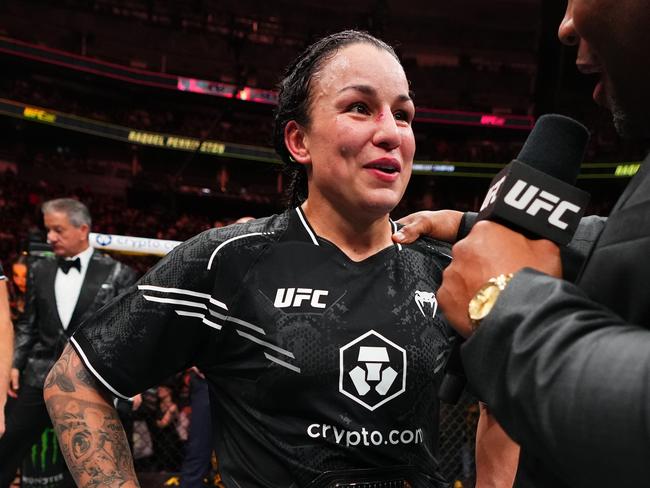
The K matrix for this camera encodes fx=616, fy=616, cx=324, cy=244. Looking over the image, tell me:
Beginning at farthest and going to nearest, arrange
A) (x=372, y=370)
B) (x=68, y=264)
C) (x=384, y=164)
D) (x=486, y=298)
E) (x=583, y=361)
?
(x=68, y=264), (x=384, y=164), (x=372, y=370), (x=486, y=298), (x=583, y=361)

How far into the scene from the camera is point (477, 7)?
69.5 ft

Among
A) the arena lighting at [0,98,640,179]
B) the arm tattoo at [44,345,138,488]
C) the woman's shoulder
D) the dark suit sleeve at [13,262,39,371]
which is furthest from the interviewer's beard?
the arena lighting at [0,98,640,179]

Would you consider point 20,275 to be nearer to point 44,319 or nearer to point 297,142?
point 44,319

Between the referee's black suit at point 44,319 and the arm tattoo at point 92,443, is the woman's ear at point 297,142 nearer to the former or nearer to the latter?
the arm tattoo at point 92,443

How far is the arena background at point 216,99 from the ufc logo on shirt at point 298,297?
14.5 meters

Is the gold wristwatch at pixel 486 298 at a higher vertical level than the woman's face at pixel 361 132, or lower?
lower

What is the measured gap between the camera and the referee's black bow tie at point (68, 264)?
153 inches

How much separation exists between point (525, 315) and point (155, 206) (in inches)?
729

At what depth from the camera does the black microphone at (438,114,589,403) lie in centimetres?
69

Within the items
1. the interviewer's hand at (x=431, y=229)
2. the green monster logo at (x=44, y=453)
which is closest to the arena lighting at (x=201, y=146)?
the green monster logo at (x=44, y=453)

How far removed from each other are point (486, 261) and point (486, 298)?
0.04 m

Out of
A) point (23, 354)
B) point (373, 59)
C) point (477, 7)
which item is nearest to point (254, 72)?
point (477, 7)

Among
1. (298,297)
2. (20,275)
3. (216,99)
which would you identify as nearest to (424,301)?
(298,297)

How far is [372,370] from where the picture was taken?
1.27 meters
